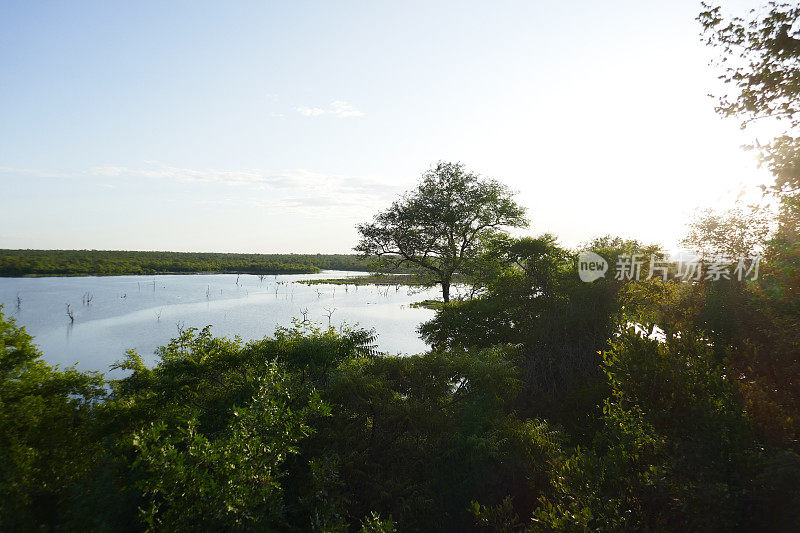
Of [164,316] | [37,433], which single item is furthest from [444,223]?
[164,316]

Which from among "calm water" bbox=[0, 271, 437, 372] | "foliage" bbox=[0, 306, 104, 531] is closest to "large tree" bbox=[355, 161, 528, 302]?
"calm water" bbox=[0, 271, 437, 372]

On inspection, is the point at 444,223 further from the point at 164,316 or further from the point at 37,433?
the point at 164,316

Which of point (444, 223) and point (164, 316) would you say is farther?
point (164, 316)

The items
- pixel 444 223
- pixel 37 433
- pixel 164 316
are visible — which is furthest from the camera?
pixel 164 316

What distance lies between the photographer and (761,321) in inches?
384

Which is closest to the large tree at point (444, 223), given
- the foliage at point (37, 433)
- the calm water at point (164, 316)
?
the calm water at point (164, 316)

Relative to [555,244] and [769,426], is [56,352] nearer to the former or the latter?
[555,244]

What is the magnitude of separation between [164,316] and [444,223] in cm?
4548

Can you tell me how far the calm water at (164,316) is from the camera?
3800 centimetres

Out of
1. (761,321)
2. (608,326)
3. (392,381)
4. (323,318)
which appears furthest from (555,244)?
(323,318)

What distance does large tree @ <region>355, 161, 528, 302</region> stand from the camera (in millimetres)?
27406

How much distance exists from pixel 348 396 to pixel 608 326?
1204 cm

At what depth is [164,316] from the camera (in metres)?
55.5

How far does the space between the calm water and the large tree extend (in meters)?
9.24
